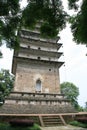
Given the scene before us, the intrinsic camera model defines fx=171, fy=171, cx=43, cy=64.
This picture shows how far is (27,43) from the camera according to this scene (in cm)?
2131

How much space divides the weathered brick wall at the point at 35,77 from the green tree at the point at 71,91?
2116 centimetres

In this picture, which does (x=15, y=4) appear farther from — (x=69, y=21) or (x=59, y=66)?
(x=59, y=66)

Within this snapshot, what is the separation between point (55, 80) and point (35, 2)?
15851 millimetres

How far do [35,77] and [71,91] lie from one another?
78.6ft

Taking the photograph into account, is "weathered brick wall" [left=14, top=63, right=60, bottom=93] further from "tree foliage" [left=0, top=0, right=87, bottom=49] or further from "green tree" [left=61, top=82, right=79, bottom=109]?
"green tree" [left=61, top=82, right=79, bottom=109]

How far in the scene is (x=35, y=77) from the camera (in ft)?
63.3

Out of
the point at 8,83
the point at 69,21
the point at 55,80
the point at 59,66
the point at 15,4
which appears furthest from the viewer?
the point at 8,83

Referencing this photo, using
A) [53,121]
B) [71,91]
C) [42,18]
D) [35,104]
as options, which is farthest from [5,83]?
[42,18]

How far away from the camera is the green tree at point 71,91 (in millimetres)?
40253

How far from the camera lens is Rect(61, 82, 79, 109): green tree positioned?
40.3 m

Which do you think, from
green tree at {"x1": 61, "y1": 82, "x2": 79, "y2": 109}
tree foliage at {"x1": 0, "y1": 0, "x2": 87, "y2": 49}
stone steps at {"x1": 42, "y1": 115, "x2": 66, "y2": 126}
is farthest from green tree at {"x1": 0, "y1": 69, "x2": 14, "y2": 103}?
tree foliage at {"x1": 0, "y1": 0, "x2": 87, "y2": 49}

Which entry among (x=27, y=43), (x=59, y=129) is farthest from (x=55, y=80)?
(x=59, y=129)

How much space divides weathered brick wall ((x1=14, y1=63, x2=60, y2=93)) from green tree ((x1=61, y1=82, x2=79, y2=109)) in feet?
69.4

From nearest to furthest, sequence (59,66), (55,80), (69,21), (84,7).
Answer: (84,7) < (69,21) < (55,80) < (59,66)
